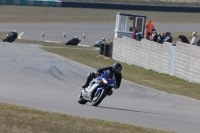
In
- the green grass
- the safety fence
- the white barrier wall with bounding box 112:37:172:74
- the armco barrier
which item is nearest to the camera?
the green grass

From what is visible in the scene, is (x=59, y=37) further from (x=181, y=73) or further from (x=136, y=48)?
(x=181, y=73)

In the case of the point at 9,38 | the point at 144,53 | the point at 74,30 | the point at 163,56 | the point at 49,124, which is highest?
the point at 49,124

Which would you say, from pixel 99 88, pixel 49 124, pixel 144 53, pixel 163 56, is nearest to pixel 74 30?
pixel 144 53

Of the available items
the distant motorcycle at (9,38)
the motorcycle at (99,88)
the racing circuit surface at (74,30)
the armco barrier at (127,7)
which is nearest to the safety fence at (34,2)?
the armco barrier at (127,7)

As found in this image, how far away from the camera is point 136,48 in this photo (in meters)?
28.2

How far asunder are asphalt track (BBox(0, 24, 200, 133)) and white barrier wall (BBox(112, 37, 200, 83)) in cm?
302

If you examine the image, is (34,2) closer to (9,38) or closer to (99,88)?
(9,38)

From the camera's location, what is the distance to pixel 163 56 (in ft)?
80.9

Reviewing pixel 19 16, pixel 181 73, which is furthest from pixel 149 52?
pixel 19 16

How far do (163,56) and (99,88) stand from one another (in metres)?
11.8

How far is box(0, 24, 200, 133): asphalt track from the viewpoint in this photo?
464 inches

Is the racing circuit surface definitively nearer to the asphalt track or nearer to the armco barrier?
the armco barrier

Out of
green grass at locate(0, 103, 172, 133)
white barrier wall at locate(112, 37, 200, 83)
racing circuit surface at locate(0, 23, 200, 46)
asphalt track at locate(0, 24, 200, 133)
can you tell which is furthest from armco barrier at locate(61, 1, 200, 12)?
green grass at locate(0, 103, 172, 133)

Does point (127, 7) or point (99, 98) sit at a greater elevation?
point (99, 98)
